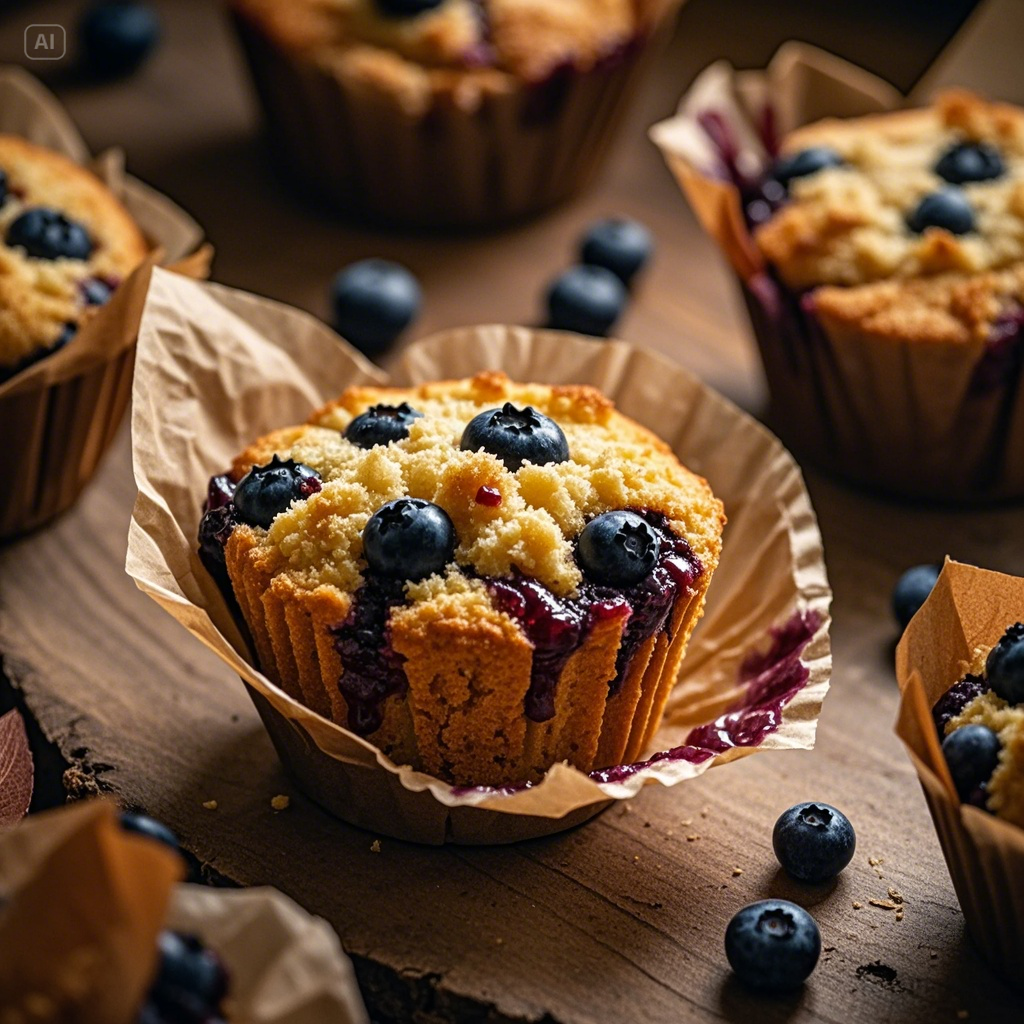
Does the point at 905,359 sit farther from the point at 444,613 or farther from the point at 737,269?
the point at 444,613

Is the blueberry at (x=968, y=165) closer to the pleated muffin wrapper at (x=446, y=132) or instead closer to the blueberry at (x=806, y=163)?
the blueberry at (x=806, y=163)

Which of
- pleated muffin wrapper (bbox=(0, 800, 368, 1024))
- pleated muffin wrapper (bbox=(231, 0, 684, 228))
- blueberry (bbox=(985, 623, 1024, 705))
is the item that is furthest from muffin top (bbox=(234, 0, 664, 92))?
pleated muffin wrapper (bbox=(0, 800, 368, 1024))

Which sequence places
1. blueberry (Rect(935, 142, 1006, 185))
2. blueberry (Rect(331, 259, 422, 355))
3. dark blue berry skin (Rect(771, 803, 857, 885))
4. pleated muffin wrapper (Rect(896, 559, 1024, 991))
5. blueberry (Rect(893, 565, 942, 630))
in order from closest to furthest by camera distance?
1. pleated muffin wrapper (Rect(896, 559, 1024, 991))
2. dark blue berry skin (Rect(771, 803, 857, 885))
3. blueberry (Rect(893, 565, 942, 630))
4. blueberry (Rect(935, 142, 1006, 185))
5. blueberry (Rect(331, 259, 422, 355))

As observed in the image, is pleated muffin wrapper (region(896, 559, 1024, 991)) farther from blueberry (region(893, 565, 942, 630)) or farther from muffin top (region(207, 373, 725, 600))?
blueberry (region(893, 565, 942, 630))

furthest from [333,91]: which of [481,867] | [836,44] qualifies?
[481,867]

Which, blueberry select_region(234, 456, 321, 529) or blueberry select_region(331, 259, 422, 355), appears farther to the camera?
blueberry select_region(331, 259, 422, 355)

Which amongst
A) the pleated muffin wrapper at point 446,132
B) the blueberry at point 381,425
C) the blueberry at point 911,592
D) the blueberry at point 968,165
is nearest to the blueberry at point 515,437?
the blueberry at point 381,425
